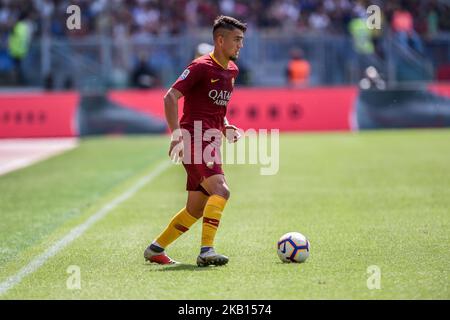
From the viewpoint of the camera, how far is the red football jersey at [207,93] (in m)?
8.20

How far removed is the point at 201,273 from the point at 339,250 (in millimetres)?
1598

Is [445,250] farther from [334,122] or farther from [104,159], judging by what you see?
[334,122]

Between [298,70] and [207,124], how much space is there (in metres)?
20.6

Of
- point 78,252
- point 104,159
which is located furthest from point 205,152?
point 104,159

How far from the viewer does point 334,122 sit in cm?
2773

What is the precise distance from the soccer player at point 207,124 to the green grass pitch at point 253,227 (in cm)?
27

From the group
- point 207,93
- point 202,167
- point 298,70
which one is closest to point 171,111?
point 207,93

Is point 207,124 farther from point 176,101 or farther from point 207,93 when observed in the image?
point 176,101

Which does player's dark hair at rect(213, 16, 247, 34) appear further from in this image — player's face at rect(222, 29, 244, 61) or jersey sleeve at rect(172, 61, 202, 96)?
jersey sleeve at rect(172, 61, 202, 96)

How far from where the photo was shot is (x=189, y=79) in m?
8.11

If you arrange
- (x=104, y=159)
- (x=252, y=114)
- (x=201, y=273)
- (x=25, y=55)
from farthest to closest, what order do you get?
(x=25, y=55) < (x=252, y=114) < (x=104, y=159) < (x=201, y=273)

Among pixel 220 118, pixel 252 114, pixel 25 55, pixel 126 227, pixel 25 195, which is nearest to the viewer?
pixel 220 118

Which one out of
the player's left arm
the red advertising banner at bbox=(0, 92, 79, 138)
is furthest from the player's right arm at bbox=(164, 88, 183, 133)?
the red advertising banner at bbox=(0, 92, 79, 138)

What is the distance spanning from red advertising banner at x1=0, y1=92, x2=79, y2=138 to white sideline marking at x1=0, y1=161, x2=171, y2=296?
1077cm
